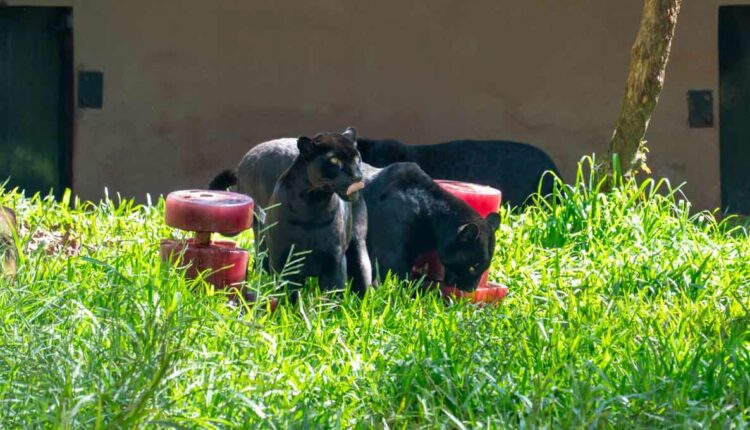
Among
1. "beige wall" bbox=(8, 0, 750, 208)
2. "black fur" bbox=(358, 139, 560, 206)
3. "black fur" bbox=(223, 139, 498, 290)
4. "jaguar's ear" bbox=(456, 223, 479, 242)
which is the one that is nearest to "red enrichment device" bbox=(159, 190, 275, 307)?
"black fur" bbox=(223, 139, 498, 290)

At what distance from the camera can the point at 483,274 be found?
21.8 ft

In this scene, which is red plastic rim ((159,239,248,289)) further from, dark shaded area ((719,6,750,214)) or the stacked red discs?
dark shaded area ((719,6,750,214))

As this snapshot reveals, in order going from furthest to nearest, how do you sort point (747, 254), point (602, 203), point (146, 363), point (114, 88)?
point (114, 88)
point (602, 203)
point (747, 254)
point (146, 363)

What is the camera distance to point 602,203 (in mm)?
8250

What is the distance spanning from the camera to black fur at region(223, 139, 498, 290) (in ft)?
21.3

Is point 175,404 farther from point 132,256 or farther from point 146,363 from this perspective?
point 132,256

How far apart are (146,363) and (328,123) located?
258 inches

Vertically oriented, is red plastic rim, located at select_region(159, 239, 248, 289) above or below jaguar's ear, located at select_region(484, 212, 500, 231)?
below

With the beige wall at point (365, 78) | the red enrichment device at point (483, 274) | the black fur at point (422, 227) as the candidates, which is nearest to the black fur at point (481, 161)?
the beige wall at point (365, 78)

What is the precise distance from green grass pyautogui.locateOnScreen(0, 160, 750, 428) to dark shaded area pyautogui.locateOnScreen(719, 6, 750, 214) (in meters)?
4.10

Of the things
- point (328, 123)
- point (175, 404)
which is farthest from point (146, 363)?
point (328, 123)

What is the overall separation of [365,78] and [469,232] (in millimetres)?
4473

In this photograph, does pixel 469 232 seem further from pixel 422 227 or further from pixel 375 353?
pixel 375 353

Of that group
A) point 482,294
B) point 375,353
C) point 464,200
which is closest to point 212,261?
point 375,353
